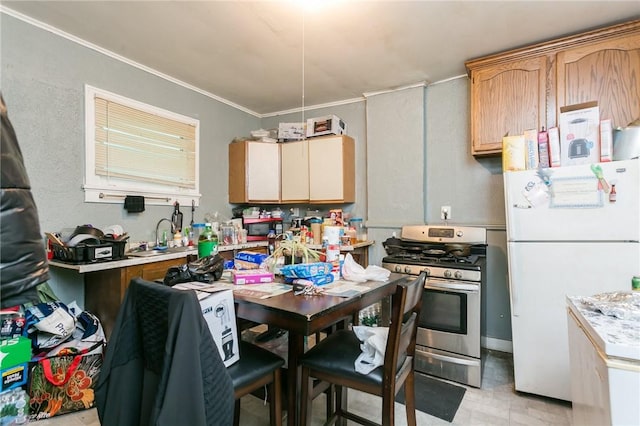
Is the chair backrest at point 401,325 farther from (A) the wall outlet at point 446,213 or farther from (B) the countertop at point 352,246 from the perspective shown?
(A) the wall outlet at point 446,213

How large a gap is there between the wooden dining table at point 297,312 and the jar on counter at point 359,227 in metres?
2.09

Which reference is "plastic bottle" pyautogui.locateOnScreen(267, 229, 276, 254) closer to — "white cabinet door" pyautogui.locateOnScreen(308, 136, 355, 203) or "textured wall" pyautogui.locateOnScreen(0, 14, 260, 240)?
"white cabinet door" pyautogui.locateOnScreen(308, 136, 355, 203)

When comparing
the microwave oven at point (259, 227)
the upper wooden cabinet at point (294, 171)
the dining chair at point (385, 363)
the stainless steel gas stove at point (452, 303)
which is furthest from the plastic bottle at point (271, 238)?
the dining chair at point (385, 363)

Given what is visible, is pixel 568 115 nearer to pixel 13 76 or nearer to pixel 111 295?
pixel 111 295

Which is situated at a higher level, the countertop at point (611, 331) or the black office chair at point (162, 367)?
the countertop at point (611, 331)

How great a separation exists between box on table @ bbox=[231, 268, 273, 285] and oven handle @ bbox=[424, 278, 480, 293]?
1.27 meters

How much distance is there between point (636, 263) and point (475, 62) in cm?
187

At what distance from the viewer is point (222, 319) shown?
1253 mm

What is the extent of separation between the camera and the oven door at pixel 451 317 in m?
2.37

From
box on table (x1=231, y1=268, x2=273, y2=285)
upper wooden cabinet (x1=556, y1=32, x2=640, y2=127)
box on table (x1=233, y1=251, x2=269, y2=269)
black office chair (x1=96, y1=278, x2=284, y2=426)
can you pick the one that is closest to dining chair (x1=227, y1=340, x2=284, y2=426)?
black office chair (x1=96, y1=278, x2=284, y2=426)

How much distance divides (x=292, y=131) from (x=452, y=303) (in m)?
2.60

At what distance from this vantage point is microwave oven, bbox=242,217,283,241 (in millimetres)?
3732

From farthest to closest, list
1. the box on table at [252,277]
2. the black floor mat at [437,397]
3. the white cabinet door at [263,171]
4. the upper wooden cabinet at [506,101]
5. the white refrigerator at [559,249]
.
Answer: the white cabinet door at [263,171] < the upper wooden cabinet at [506,101] < the black floor mat at [437,397] < the white refrigerator at [559,249] < the box on table at [252,277]

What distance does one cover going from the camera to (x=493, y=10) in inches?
83.6
